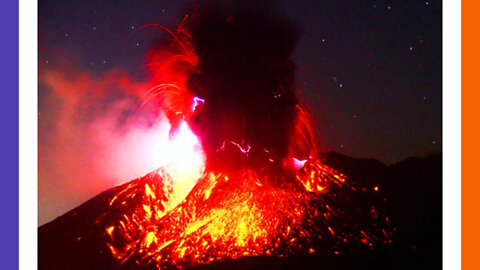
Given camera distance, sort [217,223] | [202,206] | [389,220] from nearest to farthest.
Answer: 1. [389,220]
2. [217,223]
3. [202,206]

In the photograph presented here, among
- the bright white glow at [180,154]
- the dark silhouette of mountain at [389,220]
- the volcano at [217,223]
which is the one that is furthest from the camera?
the bright white glow at [180,154]

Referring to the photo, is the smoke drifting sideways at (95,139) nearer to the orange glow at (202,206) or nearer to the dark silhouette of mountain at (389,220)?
the orange glow at (202,206)

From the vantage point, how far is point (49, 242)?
13.6 feet

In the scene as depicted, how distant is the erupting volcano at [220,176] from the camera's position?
12.5ft

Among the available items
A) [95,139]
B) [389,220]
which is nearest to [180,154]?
[95,139]

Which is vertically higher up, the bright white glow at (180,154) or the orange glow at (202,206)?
the bright white glow at (180,154)

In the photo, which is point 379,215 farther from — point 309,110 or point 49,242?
point 49,242

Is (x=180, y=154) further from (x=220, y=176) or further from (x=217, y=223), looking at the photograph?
(x=217, y=223)

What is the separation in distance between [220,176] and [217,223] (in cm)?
39

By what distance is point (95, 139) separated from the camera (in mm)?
4156

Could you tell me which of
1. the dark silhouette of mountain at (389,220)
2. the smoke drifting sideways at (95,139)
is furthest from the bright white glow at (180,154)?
A: the dark silhouette of mountain at (389,220)

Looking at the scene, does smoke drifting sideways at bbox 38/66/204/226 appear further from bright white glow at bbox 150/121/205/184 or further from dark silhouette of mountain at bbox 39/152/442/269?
dark silhouette of mountain at bbox 39/152/442/269
